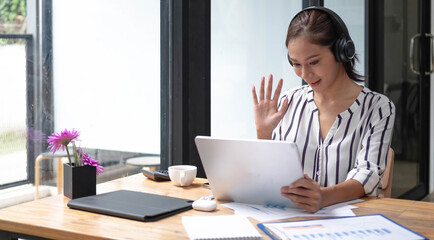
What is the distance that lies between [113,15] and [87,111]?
41cm

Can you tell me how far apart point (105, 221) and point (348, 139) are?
35.8 inches

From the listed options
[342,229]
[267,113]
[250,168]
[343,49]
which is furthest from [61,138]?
[343,49]

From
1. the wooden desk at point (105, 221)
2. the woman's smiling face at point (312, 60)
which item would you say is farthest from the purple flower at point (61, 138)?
the woman's smiling face at point (312, 60)

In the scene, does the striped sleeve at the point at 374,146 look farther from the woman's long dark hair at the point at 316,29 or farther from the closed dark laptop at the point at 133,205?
the closed dark laptop at the point at 133,205

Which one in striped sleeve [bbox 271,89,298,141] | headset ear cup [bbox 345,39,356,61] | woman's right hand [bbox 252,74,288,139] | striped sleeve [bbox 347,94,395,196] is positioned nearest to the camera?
striped sleeve [bbox 347,94,395,196]

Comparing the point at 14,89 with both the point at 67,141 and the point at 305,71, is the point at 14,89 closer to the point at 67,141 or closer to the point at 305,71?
the point at 67,141

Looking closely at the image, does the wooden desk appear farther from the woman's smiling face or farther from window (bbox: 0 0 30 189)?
the woman's smiling face

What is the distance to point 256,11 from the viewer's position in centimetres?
282

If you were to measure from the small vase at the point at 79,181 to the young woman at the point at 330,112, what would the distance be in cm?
62

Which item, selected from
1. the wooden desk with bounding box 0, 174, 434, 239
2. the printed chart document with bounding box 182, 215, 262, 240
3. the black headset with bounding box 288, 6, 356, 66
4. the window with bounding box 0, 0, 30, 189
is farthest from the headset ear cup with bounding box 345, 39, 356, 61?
the window with bounding box 0, 0, 30, 189

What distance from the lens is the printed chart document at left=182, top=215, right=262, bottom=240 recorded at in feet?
4.06

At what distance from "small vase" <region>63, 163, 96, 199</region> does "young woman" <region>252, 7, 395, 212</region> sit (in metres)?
0.62

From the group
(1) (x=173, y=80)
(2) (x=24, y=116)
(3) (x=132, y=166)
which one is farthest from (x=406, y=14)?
(2) (x=24, y=116)

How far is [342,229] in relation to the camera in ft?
4.24
